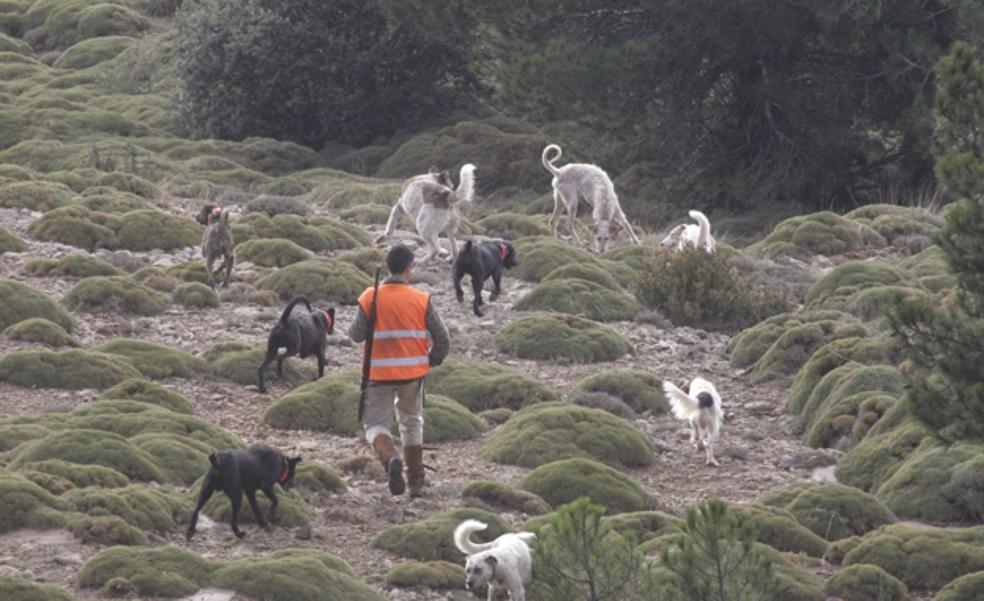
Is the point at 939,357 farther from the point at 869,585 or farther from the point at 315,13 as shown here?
the point at 315,13

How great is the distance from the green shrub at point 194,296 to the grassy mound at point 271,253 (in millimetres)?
2692

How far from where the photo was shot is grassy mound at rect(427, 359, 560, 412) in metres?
18.3

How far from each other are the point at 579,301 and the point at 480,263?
223 cm

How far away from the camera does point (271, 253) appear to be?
2475 centimetres

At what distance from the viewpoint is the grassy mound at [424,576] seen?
1158 cm

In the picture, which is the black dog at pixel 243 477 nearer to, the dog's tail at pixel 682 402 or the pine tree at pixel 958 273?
the pine tree at pixel 958 273

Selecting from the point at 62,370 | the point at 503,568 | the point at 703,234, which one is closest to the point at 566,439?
the point at 62,370

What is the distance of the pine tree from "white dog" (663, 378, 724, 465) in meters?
5.51

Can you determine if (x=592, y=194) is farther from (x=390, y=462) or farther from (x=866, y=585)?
(x=866, y=585)

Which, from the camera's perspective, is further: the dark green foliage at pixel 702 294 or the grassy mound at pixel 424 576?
the dark green foliage at pixel 702 294

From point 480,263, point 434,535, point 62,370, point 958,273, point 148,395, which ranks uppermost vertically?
point 958,273

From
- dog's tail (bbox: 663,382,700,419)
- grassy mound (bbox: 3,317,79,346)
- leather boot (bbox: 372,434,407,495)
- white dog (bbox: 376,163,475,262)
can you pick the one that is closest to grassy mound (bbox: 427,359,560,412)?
dog's tail (bbox: 663,382,700,419)

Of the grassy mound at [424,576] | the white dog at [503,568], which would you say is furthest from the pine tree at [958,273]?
the grassy mound at [424,576]

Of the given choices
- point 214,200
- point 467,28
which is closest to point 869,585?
point 214,200
